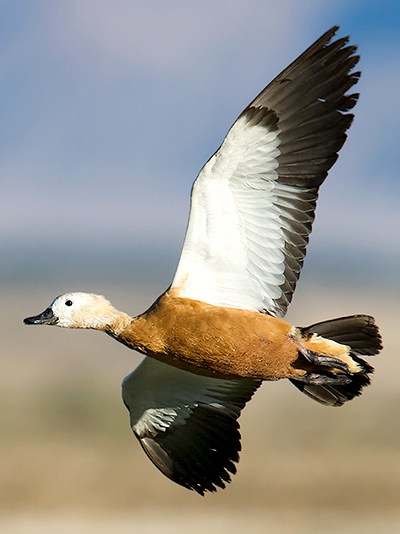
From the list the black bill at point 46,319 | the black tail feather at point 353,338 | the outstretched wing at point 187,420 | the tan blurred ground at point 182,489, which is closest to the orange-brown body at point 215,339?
the black tail feather at point 353,338

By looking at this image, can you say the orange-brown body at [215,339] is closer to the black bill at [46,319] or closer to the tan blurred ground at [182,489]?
the black bill at [46,319]

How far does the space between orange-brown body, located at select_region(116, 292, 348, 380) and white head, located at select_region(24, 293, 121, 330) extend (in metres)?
0.36

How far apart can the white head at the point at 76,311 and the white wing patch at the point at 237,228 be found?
81 cm

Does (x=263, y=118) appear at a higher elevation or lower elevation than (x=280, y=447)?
higher

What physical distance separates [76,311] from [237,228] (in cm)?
173

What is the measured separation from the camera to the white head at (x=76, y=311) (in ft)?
22.9

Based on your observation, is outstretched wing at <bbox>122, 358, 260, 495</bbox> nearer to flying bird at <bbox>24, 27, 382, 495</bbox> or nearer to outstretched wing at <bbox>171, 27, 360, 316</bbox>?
flying bird at <bbox>24, 27, 382, 495</bbox>

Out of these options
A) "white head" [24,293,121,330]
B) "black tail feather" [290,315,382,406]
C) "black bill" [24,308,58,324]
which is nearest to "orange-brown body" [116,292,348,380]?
"black tail feather" [290,315,382,406]

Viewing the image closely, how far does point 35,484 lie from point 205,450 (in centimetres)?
1017

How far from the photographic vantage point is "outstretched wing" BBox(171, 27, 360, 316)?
6.18 meters

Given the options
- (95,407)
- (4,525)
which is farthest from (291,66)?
(95,407)

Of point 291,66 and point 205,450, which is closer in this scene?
point 291,66

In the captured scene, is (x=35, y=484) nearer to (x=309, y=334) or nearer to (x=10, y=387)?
(x=10, y=387)

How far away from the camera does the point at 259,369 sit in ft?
21.7
